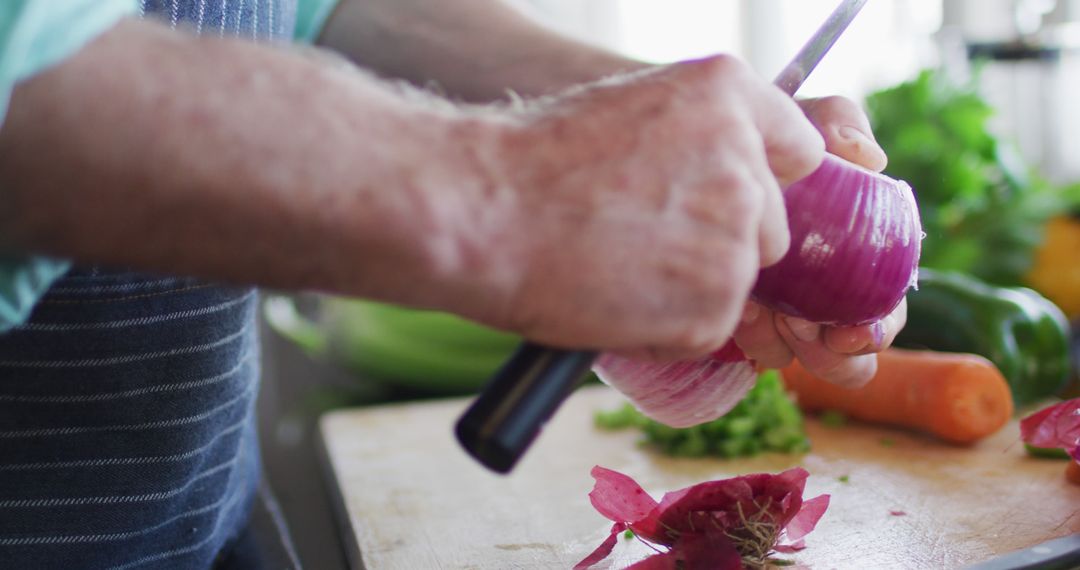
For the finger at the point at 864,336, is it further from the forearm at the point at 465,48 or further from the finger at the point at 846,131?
the forearm at the point at 465,48

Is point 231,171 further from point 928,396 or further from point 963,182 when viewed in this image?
point 963,182

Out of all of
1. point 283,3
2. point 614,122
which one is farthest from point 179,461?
point 614,122

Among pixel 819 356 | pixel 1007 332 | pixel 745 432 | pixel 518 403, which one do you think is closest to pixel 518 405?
pixel 518 403

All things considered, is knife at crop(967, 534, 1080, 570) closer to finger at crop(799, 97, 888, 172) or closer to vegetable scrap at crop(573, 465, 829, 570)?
vegetable scrap at crop(573, 465, 829, 570)

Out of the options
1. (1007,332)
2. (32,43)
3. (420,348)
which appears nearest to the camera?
(32,43)

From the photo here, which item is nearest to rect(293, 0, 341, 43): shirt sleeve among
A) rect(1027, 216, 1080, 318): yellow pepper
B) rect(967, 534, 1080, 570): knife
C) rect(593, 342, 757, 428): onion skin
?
rect(593, 342, 757, 428): onion skin

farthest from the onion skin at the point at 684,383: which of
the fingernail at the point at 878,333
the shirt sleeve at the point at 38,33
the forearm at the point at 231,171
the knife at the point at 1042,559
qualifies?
the shirt sleeve at the point at 38,33

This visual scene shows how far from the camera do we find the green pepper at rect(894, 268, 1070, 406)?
4.42 ft

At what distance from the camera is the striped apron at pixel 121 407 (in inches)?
29.9

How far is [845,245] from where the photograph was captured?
0.73m

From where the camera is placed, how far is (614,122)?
53 cm

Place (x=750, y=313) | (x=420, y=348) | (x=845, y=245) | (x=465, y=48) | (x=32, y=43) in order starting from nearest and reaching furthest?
(x=32, y=43) → (x=845, y=245) → (x=750, y=313) → (x=465, y=48) → (x=420, y=348)

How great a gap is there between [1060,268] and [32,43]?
173 centimetres

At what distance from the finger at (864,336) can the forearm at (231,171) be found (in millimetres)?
437
